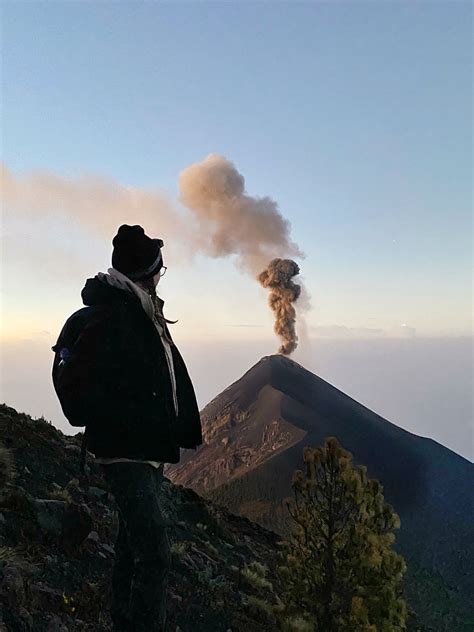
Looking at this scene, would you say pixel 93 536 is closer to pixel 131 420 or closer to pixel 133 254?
pixel 131 420

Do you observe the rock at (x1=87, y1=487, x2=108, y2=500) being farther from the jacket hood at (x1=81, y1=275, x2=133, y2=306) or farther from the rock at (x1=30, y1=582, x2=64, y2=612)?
the jacket hood at (x1=81, y1=275, x2=133, y2=306)

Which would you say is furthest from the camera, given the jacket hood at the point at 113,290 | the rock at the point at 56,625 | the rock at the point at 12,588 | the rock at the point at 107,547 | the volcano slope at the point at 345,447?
the volcano slope at the point at 345,447

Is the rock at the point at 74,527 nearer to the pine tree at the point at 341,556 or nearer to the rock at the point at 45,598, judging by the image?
the rock at the point at 45,598

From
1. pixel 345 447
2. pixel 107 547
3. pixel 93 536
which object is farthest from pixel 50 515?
pixel 345 447

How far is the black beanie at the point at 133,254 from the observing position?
4004 millimetres

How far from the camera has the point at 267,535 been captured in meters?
16.9

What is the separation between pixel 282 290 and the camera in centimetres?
7850

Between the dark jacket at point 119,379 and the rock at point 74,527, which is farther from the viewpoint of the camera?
the rock at point 74,527

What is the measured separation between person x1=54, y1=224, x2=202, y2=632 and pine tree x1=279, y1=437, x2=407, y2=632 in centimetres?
320

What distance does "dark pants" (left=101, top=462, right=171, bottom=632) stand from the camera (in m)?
3.51

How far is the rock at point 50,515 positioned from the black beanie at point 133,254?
4043mm

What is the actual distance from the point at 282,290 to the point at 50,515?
7260 centimetres

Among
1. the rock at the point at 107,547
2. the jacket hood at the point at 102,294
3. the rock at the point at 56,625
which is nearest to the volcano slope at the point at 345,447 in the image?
the rock at the point at 107,547

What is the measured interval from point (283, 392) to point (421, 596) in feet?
131
